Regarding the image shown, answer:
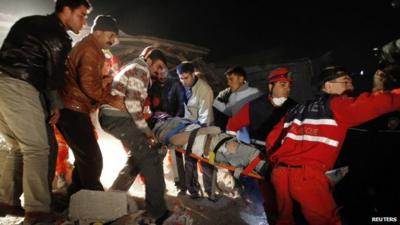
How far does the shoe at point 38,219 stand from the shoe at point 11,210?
1.24ft

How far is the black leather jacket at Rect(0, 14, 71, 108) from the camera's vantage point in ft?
10.2

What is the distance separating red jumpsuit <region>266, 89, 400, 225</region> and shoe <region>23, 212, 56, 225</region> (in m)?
2.39

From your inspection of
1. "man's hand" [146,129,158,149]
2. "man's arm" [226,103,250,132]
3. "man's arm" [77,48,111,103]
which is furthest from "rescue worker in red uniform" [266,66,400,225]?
"man's arm" [77,48,111,103]

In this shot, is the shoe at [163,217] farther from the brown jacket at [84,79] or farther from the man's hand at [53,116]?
the man's hand at [53,116]

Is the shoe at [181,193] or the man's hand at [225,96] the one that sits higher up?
the man's hand at [225,96]

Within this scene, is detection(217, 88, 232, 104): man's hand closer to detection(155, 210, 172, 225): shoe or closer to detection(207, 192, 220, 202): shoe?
detection(207, 192, 220, 202): shoe

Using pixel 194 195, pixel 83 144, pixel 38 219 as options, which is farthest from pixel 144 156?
pixel 194 195

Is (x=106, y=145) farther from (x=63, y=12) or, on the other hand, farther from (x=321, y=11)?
(x=321, y=11)

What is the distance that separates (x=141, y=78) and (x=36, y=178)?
1.54 m

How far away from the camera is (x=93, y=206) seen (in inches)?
134

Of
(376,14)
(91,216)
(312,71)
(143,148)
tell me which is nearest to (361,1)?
(376,14)

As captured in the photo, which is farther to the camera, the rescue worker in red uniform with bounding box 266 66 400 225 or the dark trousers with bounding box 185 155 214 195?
the dark trousers with bounding box 185 155 214 195

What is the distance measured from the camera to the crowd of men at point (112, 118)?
2984 millimetres

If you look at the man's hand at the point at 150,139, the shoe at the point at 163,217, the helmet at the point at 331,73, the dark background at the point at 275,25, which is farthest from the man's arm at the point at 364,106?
the dark background at the point at 275,25
